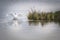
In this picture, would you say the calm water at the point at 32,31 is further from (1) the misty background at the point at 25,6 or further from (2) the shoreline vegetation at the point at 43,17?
(1) the misty background at the point at 25,6

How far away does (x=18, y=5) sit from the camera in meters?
1.62

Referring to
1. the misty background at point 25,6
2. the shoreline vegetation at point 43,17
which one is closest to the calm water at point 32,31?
the shoreline vegetation at point 43,17

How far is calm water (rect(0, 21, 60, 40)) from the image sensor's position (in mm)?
1592

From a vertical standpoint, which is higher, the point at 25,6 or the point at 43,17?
the point at 25,6

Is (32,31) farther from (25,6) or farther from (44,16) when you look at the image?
(25,6)

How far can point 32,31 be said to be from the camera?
1.59 m

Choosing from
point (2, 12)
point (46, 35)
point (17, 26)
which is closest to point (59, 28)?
point (46, 35)

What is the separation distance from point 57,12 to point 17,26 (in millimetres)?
683

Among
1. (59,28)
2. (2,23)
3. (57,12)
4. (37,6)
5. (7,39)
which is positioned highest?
(37,6)

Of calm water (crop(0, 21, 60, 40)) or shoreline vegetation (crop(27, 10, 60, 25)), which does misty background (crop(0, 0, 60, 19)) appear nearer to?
shoreline vegetation (crop(27, 10, 60, 25))

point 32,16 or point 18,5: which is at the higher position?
point 18,5

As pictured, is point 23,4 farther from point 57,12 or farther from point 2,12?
point 57,12

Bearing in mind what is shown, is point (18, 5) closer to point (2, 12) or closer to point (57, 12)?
point (2, 12)

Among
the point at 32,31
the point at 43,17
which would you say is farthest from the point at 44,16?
the point at 32,31
